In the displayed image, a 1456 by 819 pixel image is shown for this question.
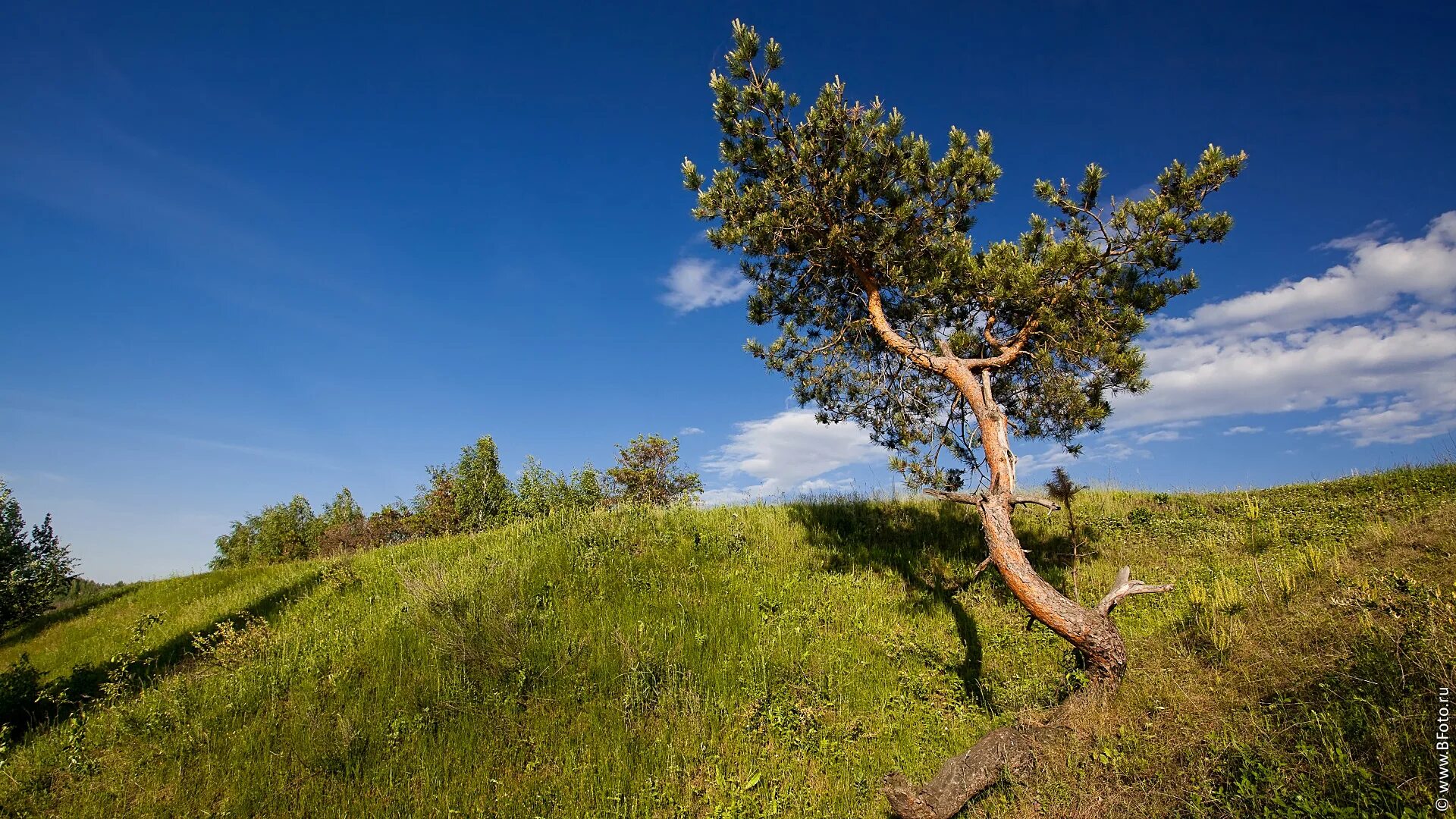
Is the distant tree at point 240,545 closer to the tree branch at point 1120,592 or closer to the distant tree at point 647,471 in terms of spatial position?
the distant tree at point 647,471

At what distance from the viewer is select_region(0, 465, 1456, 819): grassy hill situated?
5020 millimetres

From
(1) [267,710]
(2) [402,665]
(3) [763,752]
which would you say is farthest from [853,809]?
(1) [267,710]

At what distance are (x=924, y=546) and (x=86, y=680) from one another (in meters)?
16.8

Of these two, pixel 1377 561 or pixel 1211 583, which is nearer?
pixel 1377 561

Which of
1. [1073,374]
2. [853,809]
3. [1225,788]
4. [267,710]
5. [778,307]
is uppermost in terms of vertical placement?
[778,307]

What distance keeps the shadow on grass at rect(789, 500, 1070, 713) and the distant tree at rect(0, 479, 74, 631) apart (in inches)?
817

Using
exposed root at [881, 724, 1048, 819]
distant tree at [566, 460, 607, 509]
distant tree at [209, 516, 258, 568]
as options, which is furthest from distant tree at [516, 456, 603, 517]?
distant tree at [209, 516, 258, 568]

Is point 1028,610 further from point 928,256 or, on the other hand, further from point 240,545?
point 240,545

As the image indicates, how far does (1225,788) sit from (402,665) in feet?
31.7

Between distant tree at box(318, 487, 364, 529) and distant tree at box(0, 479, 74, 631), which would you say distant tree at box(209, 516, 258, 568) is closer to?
A: distant tree at box(318, 487, 364, 529)

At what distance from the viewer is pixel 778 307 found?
37.3ft

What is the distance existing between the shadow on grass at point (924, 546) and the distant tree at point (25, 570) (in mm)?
20761

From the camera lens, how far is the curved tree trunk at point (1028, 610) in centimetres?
557

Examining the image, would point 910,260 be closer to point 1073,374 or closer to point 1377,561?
point 1073,374
